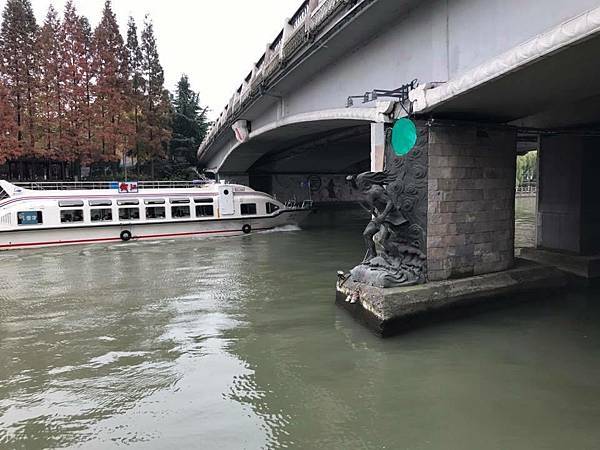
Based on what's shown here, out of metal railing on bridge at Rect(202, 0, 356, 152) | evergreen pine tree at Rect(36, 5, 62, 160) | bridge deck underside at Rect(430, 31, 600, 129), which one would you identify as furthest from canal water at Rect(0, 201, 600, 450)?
evergreen pine tree at Rect(36, 5, 62, 160)

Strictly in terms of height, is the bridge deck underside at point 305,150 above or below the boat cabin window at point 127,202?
above

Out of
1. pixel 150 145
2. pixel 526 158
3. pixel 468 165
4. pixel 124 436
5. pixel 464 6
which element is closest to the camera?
pixel 124 436

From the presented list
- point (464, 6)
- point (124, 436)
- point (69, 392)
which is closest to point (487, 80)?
point (464, 6)

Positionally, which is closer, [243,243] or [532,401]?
[532,401]

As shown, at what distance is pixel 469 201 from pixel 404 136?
202 centimetres

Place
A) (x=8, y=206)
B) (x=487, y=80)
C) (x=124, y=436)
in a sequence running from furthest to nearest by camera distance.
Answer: (x=8, y=206), (x=487, y=80), (x=124, y=436)

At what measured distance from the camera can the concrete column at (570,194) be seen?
1276cm

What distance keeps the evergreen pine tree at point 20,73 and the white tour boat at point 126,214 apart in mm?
13782

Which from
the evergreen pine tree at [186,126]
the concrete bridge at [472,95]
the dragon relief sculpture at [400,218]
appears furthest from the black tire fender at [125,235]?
the evergreen pine tree at [186,126]

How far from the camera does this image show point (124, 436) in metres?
5.46

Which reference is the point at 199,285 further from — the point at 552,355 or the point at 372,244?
the point at 552,355

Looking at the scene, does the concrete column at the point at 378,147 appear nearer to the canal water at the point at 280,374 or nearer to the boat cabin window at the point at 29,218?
the canal water at the point at 280,374

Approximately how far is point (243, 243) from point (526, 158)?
233 feet

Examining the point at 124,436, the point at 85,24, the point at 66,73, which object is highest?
the point at 85,24
